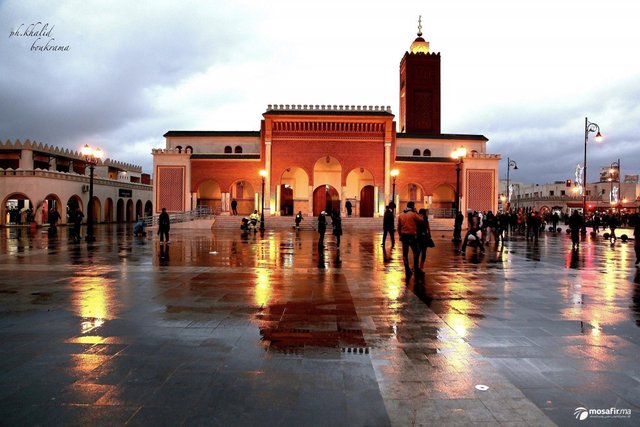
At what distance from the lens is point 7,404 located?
10.8 feet

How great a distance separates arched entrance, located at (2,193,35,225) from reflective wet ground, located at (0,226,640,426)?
32597mm

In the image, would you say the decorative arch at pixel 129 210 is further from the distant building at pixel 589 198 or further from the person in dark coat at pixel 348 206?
the distant building at pixel 589 198

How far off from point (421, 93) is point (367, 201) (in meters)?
16.2

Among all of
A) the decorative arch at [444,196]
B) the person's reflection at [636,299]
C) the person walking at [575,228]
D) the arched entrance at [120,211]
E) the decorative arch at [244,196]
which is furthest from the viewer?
the arched entrance at [120,211]

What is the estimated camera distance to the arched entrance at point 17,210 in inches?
1428

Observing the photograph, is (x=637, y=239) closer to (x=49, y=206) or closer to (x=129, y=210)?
(x=49, y=206)

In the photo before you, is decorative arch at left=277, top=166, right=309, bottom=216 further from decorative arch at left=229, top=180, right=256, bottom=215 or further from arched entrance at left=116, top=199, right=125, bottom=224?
arched entrance at left=116, top=199, right=125, bottom=224

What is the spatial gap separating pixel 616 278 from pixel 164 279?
30.5 feet

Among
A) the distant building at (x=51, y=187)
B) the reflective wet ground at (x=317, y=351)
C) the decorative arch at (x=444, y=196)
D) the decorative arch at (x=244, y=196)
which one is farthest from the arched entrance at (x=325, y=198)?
the reflective wet ground at (x=317, y=351)

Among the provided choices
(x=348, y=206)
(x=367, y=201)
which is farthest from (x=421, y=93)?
(x=348, y=206)

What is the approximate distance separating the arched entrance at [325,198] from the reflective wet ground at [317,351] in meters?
32.7

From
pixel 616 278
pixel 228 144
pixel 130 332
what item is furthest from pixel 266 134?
pixel 130 332

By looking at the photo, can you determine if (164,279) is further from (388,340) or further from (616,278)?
(616,278)

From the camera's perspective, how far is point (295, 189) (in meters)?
41.9
